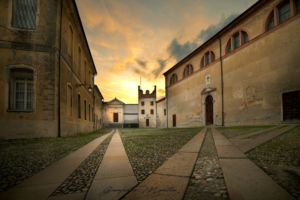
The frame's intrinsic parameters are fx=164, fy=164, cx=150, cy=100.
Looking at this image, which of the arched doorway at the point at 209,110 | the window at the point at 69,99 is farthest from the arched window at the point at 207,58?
the window at the point at 69,99

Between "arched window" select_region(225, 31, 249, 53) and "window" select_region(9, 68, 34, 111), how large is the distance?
14.3m

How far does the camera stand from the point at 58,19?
8.52m

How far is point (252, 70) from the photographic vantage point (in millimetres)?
11797

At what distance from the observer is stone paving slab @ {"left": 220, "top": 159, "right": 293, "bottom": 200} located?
1349mm

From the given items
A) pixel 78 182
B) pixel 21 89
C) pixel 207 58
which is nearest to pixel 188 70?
pixel 207 58

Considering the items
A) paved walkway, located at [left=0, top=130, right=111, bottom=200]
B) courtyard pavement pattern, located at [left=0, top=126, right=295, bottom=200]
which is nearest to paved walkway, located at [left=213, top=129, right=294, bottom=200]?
courtyard pavement pattern, located at [left=0, top=126, right=295, bottom=200]

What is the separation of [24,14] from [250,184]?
10.8 metres

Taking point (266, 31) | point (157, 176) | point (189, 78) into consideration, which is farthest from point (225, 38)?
point (157, 176)

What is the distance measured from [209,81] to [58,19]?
13130 millimetres

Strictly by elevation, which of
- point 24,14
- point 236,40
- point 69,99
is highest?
point 236,40

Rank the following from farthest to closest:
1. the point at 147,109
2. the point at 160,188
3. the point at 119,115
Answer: the point at 147,109 < the point at 119,115 < the point at 160,188

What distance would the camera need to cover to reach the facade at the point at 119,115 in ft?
140

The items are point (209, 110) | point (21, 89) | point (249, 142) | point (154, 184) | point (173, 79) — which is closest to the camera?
point (154, 184)

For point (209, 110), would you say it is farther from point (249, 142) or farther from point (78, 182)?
point (78, 182)
